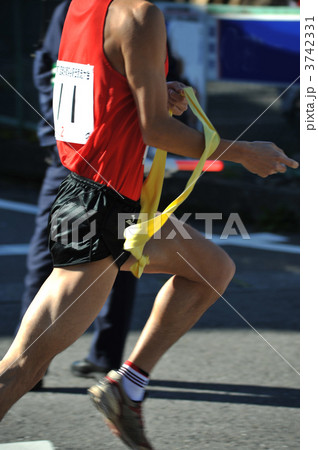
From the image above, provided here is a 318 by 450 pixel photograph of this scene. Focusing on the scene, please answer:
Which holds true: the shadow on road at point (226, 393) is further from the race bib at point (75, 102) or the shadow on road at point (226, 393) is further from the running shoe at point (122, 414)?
the race bib at point (75, 102)

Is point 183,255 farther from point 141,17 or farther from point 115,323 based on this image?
point 115,323

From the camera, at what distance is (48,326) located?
2.78 m

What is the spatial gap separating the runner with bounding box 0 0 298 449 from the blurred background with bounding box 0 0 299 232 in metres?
5.39

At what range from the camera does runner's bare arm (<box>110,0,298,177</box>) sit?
8.66 ft

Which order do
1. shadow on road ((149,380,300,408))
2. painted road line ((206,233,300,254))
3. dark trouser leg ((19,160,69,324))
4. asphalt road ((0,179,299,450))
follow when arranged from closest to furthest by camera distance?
asphalt road ((0,179,299,450)), shadow on road ((149,380,300,408)), dark trouser leg ((19,160,69,324)), painted road line ((206,233,300,254))

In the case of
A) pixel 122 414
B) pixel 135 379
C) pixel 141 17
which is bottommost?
pixel 122 414

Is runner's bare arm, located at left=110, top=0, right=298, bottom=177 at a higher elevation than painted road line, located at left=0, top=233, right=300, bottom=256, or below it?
higher

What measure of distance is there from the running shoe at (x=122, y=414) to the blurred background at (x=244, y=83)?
210 inches

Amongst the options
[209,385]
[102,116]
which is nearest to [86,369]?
[209,385]

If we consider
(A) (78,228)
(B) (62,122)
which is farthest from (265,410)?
(B) (62,122)

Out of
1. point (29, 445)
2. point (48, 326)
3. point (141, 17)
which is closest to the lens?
point (141, 17)

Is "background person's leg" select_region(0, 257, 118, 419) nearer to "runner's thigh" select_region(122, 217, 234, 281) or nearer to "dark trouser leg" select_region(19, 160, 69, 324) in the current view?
"runner's thigh" select_region(122, 217, 234, 281)

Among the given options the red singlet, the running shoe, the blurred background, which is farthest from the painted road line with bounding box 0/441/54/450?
the blurred background

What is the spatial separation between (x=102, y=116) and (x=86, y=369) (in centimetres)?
171
